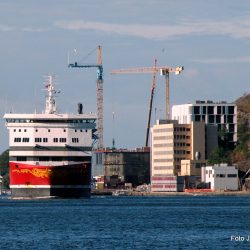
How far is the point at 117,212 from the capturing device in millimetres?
142250

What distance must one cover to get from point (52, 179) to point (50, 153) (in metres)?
4.16

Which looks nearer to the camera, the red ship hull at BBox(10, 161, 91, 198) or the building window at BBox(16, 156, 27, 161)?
the red ship hull at BBox(10, 161, 91, 198)

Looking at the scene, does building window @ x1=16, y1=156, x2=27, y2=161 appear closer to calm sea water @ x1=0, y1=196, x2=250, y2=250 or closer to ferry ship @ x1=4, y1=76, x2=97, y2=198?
ferry ship @ x1=4, y1=76, x2=97, y2=198

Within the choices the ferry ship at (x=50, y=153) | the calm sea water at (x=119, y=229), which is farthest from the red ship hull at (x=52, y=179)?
the calm sea water at (x=119, y=229)

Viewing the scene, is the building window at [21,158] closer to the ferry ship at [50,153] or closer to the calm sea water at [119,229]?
the ferry ship at [50,153]

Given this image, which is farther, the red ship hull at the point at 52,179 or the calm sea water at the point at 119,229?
the red ship hull at the point at 52,179

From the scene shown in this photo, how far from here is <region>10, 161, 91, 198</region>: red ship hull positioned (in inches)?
6737

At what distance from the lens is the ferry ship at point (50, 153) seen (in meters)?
172

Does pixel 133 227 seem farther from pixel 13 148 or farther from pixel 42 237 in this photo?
pixel 13 148

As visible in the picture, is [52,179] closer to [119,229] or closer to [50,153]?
[50,153]

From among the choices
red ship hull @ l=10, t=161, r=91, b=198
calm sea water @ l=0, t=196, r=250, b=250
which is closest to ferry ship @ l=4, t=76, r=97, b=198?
red ship hull @ l=10, t=161, r=91, b=198

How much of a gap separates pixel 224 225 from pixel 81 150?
68522 mm

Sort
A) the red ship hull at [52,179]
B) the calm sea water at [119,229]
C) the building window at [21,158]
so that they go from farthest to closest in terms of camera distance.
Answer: the building window at [21,158], the red ship hull at [52,179], the calm sea water at [119,229]

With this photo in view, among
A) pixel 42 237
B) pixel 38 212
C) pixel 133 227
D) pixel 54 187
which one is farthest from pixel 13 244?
pixel 54 187
